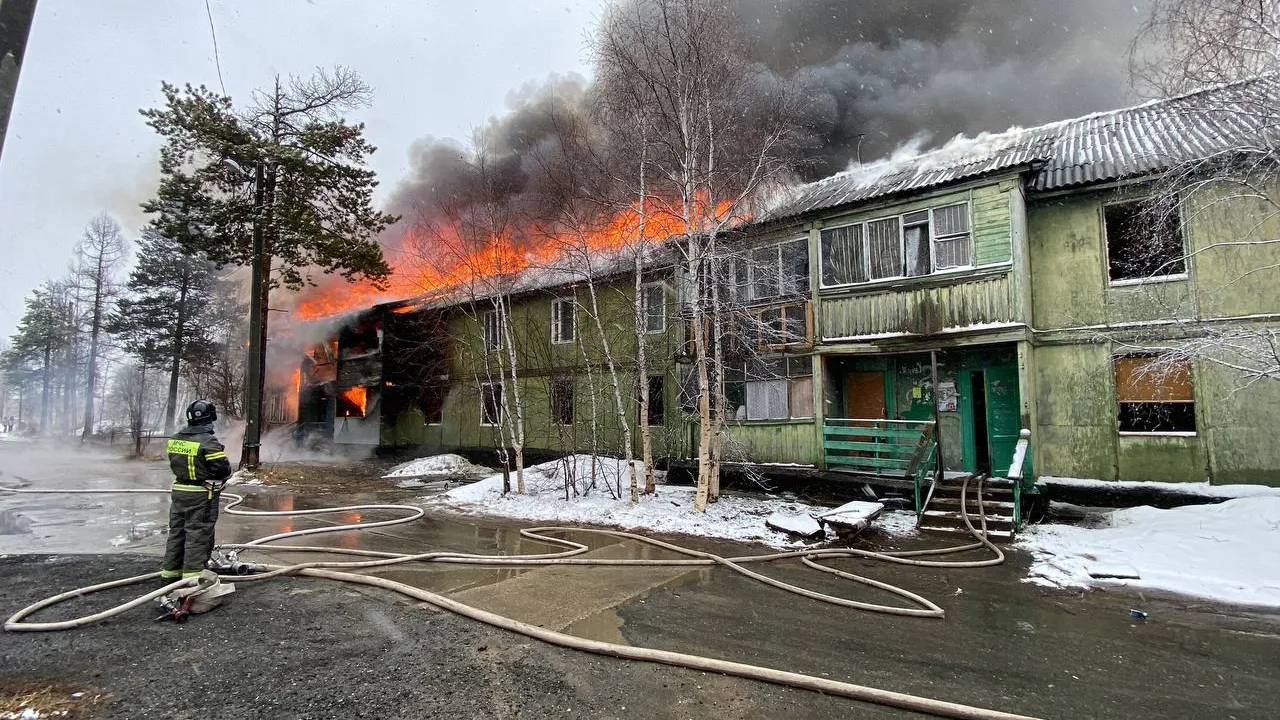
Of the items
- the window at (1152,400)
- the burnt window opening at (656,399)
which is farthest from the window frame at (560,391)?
the window at (1152,400)

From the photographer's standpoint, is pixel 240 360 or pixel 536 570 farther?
pixel 240 360

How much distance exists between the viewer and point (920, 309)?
1161 centimetres

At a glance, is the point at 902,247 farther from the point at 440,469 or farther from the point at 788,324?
the point at 440,469

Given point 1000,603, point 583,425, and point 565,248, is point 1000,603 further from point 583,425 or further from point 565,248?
point 583,425

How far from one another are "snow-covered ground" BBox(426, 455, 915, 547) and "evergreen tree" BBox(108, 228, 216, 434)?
27666 millimetres

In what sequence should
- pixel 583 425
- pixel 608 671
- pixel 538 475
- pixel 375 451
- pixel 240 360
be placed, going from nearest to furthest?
pixel 608 671 < pixel 538 475 < pixel 583 425 < pixel 375 451 < pixel 240 360

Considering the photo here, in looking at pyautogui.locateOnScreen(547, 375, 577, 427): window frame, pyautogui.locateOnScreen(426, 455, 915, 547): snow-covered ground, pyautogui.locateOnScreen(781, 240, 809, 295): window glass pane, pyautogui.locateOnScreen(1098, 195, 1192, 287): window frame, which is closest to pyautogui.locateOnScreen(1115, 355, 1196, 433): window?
pyautogui.locateOnScreen(1098, 195, 1192, 287): window frame

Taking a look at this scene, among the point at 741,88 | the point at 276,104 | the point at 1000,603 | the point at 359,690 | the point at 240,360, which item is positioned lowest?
the point at 1000,603

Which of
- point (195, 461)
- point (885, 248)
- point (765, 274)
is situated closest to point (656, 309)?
point (765, 274)

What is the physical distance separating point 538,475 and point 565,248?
6202 millimetres

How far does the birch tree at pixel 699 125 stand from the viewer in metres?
10.5

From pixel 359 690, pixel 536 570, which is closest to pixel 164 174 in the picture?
pixel 536 570

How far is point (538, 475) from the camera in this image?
1488cm

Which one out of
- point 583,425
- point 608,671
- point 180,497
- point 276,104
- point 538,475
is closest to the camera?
point 608,671
